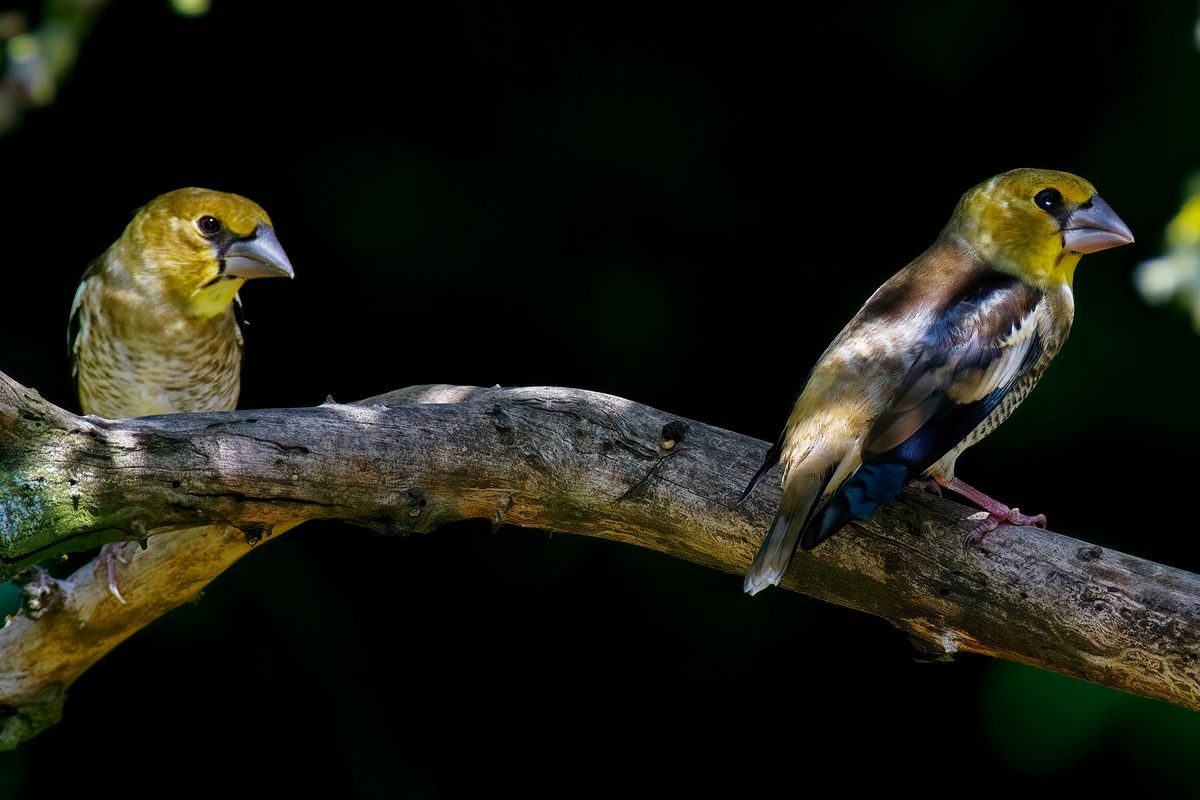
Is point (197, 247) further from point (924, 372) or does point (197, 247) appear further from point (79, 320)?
point (924, 372)

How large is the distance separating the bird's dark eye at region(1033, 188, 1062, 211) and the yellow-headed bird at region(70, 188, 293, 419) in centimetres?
169

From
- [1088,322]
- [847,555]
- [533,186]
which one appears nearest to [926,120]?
[1088,322]

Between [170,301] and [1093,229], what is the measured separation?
217 centimetres

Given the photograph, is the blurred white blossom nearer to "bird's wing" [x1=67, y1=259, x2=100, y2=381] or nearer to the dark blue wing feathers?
the dark blue wing feathers

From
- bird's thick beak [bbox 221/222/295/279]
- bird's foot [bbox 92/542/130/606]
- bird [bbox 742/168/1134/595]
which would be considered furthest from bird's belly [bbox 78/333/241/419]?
bird [bbox 742/168/1134/595]

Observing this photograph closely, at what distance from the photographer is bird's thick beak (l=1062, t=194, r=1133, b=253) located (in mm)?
2668

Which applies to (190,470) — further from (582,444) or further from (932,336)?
(932,336)

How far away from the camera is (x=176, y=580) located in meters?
2.91

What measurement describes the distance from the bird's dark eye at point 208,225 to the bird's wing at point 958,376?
5.71 ft

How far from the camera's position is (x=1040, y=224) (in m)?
2.74

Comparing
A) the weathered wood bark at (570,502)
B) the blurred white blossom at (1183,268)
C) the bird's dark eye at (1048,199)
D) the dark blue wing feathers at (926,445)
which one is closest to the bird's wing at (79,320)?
the weathered wood bark at (570,502)

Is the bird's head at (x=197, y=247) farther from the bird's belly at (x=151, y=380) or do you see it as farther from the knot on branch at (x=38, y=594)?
the knot on branch at (x=38, y=594)

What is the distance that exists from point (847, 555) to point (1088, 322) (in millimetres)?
2014

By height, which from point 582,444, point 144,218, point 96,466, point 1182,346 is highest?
point 144,218
